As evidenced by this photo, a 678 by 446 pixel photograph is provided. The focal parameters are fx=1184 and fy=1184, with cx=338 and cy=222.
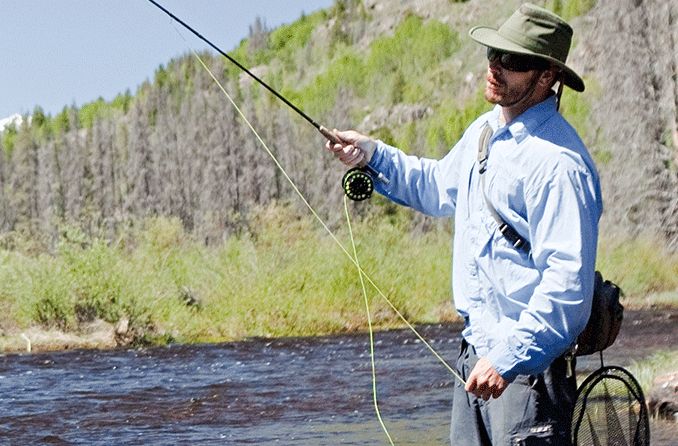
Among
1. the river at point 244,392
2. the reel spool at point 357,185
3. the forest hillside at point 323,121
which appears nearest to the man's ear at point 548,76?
the reel spool at point 357,185

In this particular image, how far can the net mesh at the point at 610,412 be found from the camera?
3.09 m

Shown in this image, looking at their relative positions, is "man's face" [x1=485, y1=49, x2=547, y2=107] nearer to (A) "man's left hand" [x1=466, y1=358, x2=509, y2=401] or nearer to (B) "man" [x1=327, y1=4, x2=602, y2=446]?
(B) "man" [x1=327, y1=4, x2=602, y2=446]

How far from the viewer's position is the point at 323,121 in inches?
2547

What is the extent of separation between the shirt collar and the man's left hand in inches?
22.7

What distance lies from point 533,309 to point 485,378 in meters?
0.21

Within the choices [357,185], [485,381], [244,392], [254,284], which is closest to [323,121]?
[254,284]

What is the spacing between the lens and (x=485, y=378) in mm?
2832

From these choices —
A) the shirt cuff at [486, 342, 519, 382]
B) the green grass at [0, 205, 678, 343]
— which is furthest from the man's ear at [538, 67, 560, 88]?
the green grass at [0, 205, 678, 343]

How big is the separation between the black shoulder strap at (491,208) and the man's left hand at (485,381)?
1.00ft

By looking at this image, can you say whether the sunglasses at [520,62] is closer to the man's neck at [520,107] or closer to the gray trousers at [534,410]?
the man's neck at [520,107]

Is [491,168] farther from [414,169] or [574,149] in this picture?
[414,169]

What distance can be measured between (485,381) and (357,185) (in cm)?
130

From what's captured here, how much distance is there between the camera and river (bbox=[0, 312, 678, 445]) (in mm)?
10828

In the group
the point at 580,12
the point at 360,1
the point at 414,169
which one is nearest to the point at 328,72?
the point at 360,1
